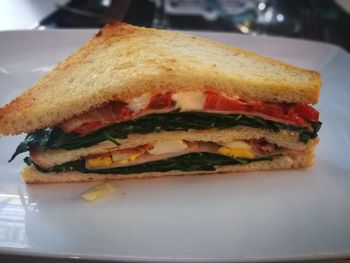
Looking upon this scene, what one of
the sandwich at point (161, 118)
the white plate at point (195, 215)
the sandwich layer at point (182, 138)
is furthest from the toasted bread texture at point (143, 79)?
the white plate at point (195, 215)

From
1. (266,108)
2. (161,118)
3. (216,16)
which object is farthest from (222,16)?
(161,118)

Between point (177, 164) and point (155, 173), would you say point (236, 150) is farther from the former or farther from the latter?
point (155, 173)

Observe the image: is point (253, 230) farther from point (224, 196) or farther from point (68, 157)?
point (68, 157)

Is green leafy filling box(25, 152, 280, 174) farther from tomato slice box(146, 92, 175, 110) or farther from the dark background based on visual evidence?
the dark background

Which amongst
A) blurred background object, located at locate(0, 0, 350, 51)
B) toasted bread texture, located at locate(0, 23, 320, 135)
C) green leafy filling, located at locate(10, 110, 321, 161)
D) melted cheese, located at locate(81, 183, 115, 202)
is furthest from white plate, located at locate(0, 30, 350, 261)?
blurred background object, located at locate(0, 0, 350, 51)

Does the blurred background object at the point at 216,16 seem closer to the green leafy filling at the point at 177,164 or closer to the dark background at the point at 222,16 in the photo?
the dark background at the point at 222,16

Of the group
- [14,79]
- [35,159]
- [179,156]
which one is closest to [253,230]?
[179,156]

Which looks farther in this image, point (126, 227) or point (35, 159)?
point (35, 159)
